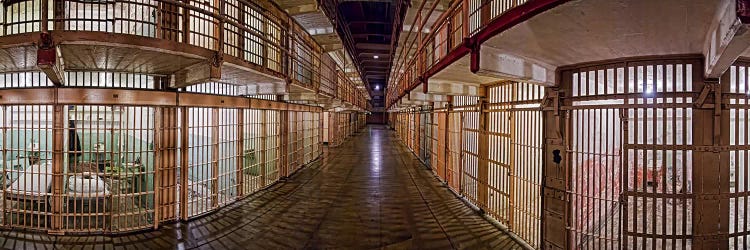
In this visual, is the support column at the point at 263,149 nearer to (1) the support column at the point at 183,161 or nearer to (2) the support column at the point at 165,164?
(1) the support column at the point at 183,161

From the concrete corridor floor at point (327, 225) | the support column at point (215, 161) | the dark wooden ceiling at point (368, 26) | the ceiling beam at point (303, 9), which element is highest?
the dark wooden ceiling at point (368, 26)

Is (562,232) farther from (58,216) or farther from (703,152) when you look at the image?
(58,216)

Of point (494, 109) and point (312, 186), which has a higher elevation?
point (494, 109)

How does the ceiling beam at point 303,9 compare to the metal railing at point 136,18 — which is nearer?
the metal railing at point 136,18

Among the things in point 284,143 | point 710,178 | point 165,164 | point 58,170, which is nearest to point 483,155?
point 710,178

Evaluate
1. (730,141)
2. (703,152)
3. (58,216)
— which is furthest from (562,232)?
(58,216)

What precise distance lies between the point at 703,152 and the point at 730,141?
1.47 ft

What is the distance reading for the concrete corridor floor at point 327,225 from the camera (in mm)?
5930

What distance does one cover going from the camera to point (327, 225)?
22.9 ft

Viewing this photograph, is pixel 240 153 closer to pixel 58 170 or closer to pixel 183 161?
pixel 183 161

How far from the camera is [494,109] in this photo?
7305mm

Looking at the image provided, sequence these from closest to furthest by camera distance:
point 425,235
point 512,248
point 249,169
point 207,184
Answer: point 512,248
point 425,235
point 207,184
point 249,169

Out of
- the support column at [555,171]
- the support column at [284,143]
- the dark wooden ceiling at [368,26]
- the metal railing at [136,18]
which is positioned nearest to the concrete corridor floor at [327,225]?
the support column at [284,143]

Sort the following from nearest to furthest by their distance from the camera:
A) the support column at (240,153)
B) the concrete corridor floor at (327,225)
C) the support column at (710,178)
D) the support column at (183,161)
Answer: the support column at (710,178) < the concrete corridor floor at (327,225) < the support column at (183,161) < the support column at (240,153)
